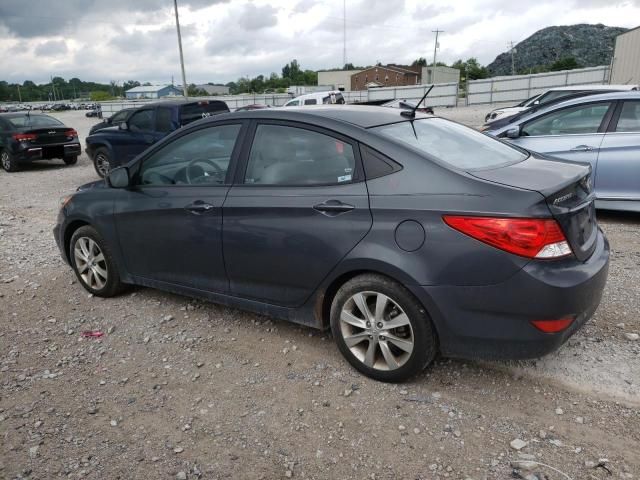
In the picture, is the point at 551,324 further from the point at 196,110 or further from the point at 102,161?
the point at 102,161

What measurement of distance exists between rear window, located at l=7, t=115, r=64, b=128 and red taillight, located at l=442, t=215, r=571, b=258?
14323 millimetres

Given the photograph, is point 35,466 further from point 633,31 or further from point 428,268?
point 633,31

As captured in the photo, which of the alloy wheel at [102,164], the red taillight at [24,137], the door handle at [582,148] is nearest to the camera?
the door handle at [582,148]

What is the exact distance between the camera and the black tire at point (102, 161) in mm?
11594

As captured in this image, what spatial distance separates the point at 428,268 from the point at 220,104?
383 inches

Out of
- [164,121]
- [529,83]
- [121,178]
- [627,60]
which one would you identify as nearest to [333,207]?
[121,178]

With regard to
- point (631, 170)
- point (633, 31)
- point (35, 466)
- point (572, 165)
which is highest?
point (633, 31)

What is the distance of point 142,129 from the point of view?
10.8 meters

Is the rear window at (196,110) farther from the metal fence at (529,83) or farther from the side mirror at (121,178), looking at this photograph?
the metal fence at (529,83)

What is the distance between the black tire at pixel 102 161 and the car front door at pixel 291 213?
9.24 meters

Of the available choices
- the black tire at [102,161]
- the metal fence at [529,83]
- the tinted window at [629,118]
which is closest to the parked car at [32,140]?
Result: the black tire at [102,161]

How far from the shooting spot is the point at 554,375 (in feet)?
10.2

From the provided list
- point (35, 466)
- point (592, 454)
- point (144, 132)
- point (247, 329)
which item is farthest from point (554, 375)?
point (144, 132)

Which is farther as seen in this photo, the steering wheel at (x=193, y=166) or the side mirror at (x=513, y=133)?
the side mirror at (x=513, y=133)
